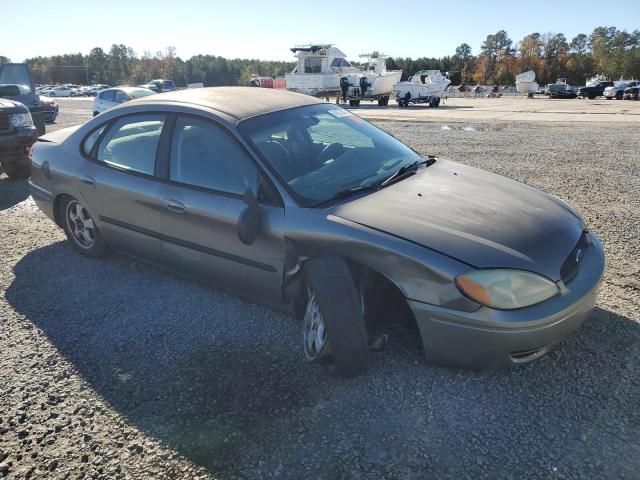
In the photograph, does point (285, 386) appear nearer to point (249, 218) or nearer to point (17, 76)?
point (249, 218)

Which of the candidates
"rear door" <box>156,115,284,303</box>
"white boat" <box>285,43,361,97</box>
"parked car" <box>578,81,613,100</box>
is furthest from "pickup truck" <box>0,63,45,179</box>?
"parked car" <box>578,81,613,100</box>

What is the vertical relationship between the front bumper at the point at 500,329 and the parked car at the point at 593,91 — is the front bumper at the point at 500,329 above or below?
above

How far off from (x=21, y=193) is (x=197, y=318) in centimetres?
528

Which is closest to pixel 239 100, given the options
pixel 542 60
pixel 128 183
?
pixel 128 183

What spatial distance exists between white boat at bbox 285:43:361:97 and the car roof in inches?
1247

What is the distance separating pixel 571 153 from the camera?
9.84 m

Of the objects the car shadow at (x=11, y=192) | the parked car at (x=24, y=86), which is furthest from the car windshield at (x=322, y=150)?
the parked car at (x=24, y=86)

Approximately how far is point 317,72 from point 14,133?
98.8 ft

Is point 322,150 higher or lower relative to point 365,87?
higher

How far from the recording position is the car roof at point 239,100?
11.2 feet

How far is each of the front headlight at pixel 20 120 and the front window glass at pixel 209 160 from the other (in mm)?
5442

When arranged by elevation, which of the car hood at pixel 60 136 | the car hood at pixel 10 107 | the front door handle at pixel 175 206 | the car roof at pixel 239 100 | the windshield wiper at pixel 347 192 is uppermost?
the car roof at pixel 239 100

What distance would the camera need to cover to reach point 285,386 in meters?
2.71

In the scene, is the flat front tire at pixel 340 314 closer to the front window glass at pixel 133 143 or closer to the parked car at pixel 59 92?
the front window glass at pixel 133 143
